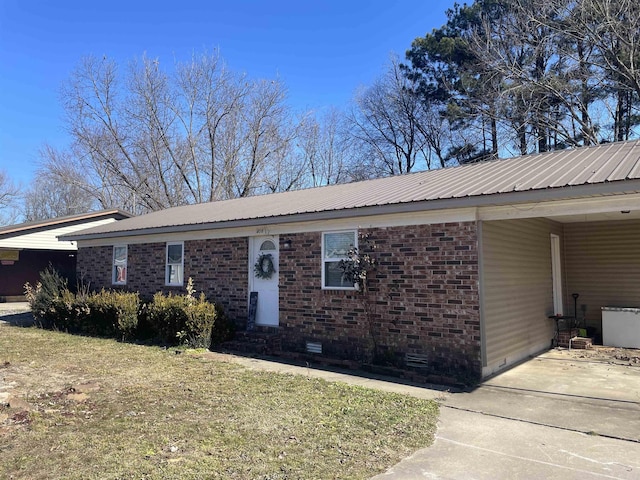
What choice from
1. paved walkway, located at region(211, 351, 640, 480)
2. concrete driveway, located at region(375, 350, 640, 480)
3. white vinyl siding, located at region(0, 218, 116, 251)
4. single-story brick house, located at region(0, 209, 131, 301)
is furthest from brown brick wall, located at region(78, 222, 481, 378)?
white vinyl siding, located at region(0, 218, 116, 251)

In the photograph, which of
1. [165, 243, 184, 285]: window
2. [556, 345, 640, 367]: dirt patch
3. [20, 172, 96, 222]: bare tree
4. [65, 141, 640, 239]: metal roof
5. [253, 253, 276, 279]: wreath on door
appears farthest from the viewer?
[20, 172, 96, 222]: bare tree

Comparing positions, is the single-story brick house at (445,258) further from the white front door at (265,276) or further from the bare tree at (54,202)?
the bare tree at (54,202)

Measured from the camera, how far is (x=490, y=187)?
724cm

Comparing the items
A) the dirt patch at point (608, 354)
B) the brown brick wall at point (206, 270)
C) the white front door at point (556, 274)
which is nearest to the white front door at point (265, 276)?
the brown brick wall at point (206, 270)

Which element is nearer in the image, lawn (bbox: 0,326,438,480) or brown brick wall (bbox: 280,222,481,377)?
lawn (bbox: 0,326,438,480)

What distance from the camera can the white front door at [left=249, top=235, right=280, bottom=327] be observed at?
1022 centimetres

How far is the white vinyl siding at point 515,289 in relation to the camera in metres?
7.44

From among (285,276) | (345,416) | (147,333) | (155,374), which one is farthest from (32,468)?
(147,333)

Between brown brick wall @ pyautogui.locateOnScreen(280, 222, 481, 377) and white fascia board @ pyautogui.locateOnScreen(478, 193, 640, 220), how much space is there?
0.38m

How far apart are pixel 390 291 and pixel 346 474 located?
451 centimetres

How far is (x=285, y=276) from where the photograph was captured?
32.2ft

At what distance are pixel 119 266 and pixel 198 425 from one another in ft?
34.9

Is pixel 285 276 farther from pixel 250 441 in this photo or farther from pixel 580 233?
pixel 580 233

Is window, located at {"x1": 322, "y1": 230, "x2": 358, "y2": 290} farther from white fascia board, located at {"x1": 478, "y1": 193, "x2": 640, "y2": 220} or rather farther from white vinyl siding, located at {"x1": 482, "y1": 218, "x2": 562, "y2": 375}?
white fascia board, located at {"x1": 478, "y1": 193, "x2": 640, "y2": 220}
